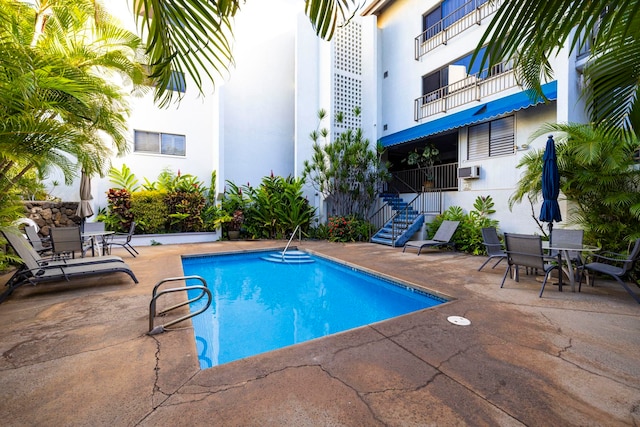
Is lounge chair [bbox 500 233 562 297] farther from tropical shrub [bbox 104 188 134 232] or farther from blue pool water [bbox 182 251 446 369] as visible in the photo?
tropical shrub [bbox 104 188 134 232]

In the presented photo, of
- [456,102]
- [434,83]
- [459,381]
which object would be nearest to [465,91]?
[456,102]

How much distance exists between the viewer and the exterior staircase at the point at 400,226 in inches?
418

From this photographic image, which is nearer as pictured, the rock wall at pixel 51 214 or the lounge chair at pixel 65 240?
the lounge chair at pixel 65 240

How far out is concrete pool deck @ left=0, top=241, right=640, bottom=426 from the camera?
6.91 feet

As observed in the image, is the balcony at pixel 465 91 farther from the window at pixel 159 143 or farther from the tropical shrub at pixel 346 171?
the window at pixel 159 143

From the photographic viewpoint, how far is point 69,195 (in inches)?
396

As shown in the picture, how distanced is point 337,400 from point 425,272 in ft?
15.7

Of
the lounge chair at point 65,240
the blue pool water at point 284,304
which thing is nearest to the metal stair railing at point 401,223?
the blue pool water at point 284,304

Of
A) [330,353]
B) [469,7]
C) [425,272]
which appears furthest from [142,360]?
[469,7]

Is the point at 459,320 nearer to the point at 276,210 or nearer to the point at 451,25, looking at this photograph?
the point at 276,210

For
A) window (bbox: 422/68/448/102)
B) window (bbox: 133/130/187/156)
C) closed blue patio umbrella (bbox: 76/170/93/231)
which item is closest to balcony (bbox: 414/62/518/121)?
window (bbox: 422/68/448/102)

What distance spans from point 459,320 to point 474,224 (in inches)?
253

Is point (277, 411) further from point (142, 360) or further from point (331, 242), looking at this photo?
point (331, 242)

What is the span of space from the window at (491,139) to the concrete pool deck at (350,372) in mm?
6246
